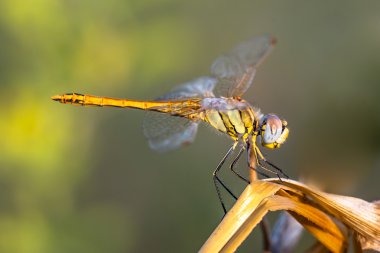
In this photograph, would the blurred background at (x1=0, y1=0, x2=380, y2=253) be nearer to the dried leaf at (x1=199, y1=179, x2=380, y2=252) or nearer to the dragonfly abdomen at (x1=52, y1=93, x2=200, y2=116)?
the dragonfly abdomen at (x1=52, y1=93, x2=200, y2=116)

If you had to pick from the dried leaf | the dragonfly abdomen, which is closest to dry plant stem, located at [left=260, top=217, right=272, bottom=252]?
the dried leaf

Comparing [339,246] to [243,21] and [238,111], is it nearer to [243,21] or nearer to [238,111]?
[238,111]

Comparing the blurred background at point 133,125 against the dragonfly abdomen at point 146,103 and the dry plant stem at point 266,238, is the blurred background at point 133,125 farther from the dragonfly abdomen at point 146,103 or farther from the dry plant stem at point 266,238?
the dry plant stem at point 266,238

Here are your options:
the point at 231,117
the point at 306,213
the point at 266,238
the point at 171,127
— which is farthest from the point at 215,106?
the point at 306,213

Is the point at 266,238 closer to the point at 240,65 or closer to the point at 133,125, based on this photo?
the point at 240,65

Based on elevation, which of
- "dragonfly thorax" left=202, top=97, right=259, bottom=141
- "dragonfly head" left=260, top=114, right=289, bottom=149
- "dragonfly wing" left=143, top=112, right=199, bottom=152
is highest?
"dragonfly wing" left=143, top=112, right=199, bottom=152

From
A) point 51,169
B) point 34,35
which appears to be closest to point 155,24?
point 34,35

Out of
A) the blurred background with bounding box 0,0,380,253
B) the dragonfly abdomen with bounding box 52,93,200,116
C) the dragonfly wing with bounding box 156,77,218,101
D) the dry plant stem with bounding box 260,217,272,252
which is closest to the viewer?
the dry plant stem with bounding box 260,217,272,252
